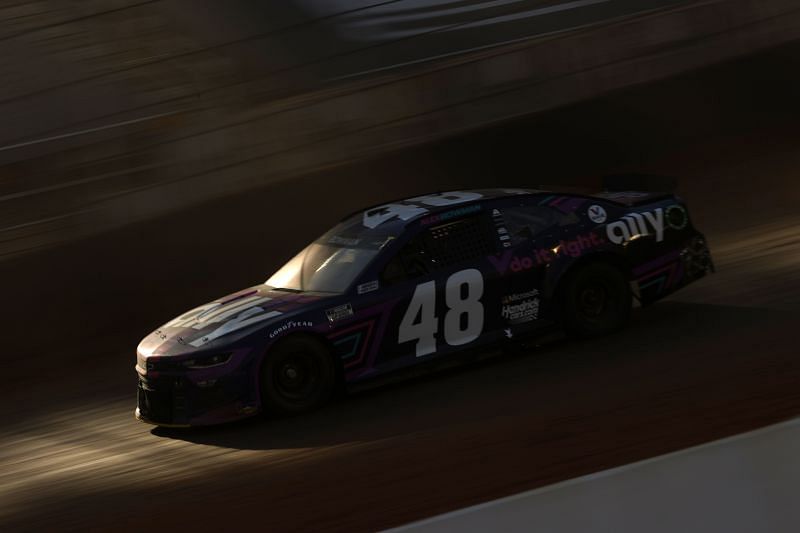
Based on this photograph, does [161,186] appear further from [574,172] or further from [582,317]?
[582,317]

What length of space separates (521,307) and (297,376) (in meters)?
1.85

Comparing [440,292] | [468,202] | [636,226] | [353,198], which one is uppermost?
[353,198]

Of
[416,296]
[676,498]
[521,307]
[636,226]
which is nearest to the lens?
[676,498]

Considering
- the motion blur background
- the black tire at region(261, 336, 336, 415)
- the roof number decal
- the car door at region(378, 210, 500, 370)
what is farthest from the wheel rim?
the roof number decal

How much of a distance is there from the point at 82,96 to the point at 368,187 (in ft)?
19.1

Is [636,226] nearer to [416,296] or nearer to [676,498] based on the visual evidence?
[416,296]

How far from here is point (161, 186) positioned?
16438 millimetres

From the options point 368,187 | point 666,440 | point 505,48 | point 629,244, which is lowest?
point 666,440

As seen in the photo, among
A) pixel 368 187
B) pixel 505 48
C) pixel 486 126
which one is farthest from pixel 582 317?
pixel 505 48

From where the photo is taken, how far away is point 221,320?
836cm

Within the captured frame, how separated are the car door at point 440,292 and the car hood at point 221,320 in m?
0.62

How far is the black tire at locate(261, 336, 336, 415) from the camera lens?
8062 mm

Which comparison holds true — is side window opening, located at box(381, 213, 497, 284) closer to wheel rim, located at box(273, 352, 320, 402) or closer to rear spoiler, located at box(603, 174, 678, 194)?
wheel rim, located at box(273, 352, 320, 402)

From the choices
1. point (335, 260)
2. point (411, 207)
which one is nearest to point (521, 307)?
point (411, 207)
